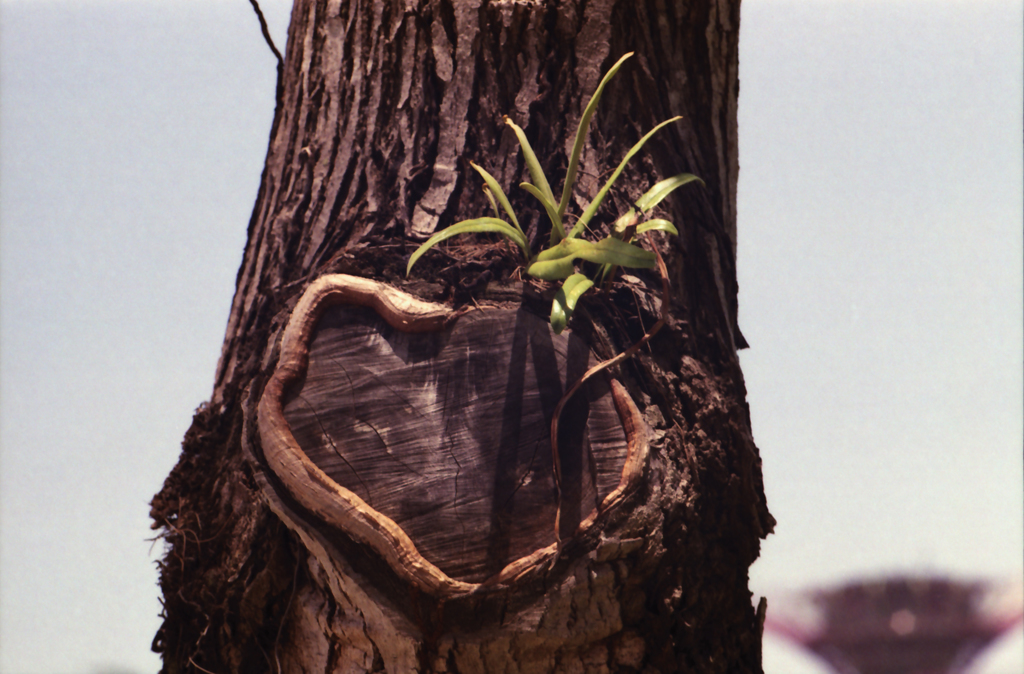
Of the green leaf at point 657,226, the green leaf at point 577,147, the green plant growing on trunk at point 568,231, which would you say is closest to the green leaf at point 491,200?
the green plant growing on trunk at point 568,231

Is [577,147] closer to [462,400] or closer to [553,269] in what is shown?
[553,269]

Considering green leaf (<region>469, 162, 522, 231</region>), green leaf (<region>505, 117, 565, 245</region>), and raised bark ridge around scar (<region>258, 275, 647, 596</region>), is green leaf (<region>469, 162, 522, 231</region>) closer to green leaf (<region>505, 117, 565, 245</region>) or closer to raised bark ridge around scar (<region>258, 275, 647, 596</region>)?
green leaf (<region>505, 117, 565, 245</region>)

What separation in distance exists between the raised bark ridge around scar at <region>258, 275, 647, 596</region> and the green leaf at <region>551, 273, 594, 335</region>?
0.08 m

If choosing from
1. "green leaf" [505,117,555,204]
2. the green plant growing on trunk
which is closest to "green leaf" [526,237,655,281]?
the green plant growing on trunk

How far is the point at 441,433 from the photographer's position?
105cm

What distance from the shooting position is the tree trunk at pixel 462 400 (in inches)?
40.0

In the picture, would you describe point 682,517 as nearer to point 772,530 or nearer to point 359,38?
point 772,530

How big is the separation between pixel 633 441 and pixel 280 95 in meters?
1.07

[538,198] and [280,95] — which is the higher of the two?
[280,95]

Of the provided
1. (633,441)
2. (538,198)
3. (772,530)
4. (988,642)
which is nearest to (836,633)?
(988,642)

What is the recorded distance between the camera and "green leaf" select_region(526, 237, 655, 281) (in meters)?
1.06

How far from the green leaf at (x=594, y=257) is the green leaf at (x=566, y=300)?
18 mm

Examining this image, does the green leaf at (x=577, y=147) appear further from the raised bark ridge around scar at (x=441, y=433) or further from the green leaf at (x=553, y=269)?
the raised bark ridge around scar at (x=441, y=433)

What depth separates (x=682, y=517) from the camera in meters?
1.11
